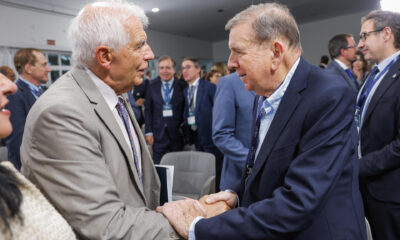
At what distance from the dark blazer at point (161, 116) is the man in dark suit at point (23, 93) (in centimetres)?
153

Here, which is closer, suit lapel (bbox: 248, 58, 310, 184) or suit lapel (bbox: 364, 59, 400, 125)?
suit lapel (bbox: 248, 58, 310, 184)

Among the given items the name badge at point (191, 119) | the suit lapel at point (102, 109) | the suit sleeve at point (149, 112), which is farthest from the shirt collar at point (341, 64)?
the suit lapel at point (102, 109)

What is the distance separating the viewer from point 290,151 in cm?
105

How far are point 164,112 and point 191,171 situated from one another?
187 cm

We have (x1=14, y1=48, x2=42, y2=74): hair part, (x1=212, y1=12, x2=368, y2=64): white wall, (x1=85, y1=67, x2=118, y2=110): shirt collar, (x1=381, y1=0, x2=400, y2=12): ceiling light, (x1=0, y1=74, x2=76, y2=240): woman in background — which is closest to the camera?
(x1=0, y1=74, x2=76, y2=240): woman in background

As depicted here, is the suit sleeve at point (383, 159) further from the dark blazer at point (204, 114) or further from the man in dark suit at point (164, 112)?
the man in dark suit at point (164, 112)

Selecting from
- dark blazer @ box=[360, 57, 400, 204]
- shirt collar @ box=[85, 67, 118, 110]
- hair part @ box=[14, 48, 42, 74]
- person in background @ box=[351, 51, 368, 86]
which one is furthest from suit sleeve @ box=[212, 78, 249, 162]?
person in background @ box=[351, 51, 368, 86]

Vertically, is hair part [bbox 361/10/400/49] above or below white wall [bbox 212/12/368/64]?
below

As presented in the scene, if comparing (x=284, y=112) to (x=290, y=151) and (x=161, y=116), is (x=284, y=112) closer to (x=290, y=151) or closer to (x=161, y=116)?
(x=290, y=151)

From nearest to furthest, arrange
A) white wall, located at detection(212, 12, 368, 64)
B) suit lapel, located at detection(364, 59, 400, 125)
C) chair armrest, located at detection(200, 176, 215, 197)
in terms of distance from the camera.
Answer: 1. suit lapel, located at detection(364, 59, 400, 125)
2. chair armrest, located at detection(200, 176, 215, 197)
3. white wall, located at detection(212, 12, 368, 64)

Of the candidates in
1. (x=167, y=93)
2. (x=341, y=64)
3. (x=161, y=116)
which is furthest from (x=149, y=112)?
(x=341, y=64)

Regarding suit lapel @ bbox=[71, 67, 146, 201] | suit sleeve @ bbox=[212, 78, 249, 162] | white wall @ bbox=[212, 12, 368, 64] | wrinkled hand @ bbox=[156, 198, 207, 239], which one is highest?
white wall @ bbox=[212, 12, 368, 64]

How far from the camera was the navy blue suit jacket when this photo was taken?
2.33 m

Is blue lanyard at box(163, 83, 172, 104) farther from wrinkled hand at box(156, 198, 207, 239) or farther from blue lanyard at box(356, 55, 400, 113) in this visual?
wrinkled hand at box(156, 198, 207, 239)
